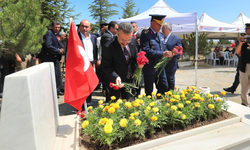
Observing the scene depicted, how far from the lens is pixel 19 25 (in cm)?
277

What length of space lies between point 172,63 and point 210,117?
1.94 m

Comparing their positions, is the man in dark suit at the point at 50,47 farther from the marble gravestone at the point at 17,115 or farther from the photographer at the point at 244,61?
the photographer at the point at 244,61

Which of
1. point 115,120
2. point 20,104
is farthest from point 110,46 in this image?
point 20,104

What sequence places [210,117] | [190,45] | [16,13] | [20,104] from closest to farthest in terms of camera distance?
[20,104], [210,117], [16,13], [190,45]

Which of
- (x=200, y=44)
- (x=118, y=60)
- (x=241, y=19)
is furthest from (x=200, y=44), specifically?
(x=118, y=60)

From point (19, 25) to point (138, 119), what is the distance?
2.57 meters

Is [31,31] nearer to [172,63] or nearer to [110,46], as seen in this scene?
[110,46]

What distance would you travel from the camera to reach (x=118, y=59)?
260 cm

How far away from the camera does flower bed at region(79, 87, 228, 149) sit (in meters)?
1.52

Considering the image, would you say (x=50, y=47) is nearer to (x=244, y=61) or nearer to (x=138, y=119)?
(x=138, y=119)

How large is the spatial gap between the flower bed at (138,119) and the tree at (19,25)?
6.48 ft

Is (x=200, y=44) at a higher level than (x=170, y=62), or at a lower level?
higher

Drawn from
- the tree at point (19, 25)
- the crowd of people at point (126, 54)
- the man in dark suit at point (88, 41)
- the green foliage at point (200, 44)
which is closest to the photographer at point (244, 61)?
the crowd of people at point (126, 54)

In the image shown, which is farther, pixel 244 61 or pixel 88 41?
pixel 88 41
